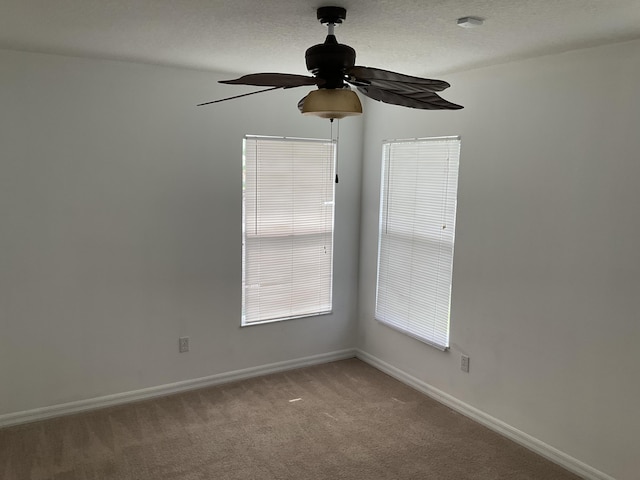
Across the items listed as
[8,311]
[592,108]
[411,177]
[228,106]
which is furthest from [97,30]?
[592,108]

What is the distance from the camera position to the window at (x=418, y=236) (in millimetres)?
3744

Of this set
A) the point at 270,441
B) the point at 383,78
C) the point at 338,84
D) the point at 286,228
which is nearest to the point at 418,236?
the point at 286,228

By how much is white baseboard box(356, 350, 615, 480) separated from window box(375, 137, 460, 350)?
364 millimetres

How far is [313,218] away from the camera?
172 inches

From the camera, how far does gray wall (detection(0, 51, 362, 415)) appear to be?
3.30 metres

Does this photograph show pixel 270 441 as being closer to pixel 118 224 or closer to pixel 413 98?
pixel 118 224

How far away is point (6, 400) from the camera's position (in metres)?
3.39

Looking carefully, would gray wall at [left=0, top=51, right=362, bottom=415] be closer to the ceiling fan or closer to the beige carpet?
the beige carpet

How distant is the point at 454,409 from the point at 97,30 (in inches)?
128

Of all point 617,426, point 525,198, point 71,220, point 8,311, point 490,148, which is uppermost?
point 490,148

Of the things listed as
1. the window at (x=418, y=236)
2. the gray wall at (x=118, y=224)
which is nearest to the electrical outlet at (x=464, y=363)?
the window at (x=418, y=236)

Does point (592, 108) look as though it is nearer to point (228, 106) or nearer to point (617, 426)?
point (617, 426)

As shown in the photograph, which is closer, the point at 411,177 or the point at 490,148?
the point at 490,148

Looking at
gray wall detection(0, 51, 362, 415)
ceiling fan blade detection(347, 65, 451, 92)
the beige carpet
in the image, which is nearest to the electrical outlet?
the beige carpet
